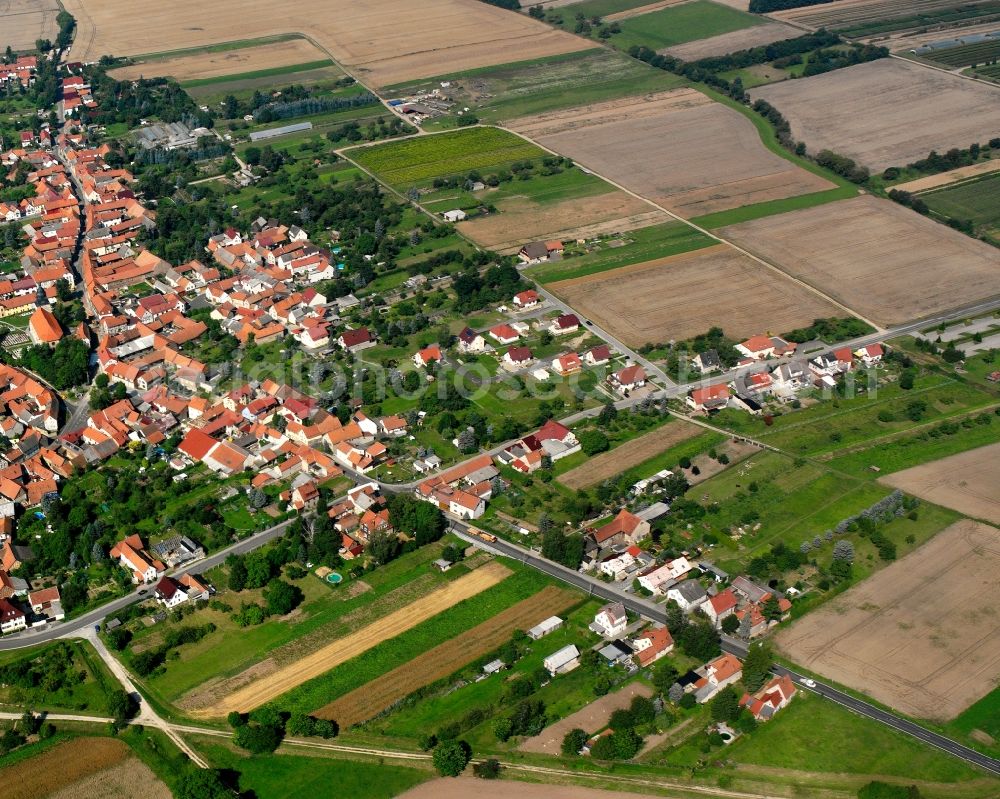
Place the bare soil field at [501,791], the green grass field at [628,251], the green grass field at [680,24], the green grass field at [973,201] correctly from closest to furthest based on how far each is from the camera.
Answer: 1. the bare soil field at [501,791]
2. the green grass field at [628,251]
3. the green grass field at [973,201]
4. the green grass field at [680,24]

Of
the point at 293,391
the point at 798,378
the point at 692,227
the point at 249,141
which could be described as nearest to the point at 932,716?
the point at 798,378

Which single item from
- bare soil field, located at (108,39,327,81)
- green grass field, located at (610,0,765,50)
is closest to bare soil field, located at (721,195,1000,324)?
green grass field, located at (610,0,765,50)

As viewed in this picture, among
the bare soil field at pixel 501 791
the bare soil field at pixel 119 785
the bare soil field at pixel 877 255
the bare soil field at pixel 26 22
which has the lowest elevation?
the bare soil field at pixel 119 785

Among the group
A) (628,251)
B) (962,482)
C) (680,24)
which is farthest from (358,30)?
(962,482)

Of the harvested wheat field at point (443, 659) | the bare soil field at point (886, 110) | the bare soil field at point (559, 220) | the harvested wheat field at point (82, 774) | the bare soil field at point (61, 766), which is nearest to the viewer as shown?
the harvested wheat field at point (82, 774)

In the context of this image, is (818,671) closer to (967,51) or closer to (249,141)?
(249,141)

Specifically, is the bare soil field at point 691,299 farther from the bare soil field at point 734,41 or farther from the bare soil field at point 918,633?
the bare soil field at point 734,41

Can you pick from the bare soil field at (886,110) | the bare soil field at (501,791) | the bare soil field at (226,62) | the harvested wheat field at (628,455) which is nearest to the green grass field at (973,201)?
the bare soil field at (886,110)

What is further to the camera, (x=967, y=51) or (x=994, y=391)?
(x=967, y=51)
